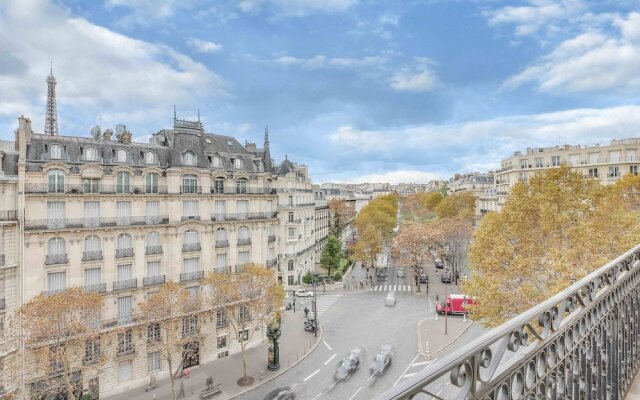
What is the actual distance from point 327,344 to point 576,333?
2910cm

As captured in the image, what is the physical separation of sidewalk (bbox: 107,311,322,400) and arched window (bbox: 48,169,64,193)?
14.3 meters

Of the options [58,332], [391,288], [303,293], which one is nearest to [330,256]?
[303,293]

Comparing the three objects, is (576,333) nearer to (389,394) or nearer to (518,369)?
(518,369)

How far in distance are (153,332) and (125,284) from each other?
13.2 ft

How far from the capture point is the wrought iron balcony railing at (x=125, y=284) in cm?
2444

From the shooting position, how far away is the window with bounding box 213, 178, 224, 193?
29628mm

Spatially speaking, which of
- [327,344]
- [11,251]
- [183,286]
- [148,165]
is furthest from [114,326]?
[327,344]

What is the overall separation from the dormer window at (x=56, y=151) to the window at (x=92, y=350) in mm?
12337

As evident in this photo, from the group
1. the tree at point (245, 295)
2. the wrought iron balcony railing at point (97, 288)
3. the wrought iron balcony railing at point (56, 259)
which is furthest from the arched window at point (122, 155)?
the tree at point (245, 295)

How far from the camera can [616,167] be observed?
5156 centimetres

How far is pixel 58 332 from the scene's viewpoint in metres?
19.3

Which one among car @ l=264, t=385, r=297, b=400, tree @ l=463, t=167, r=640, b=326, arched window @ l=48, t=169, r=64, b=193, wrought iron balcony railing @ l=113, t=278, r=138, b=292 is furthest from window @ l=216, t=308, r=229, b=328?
tree @ l=463, t=167, r=640, b=326

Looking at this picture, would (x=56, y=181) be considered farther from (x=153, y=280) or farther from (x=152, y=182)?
(x=153, y=280)

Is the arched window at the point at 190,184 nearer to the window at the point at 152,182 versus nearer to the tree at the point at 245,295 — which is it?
the window at the point at 152,182
